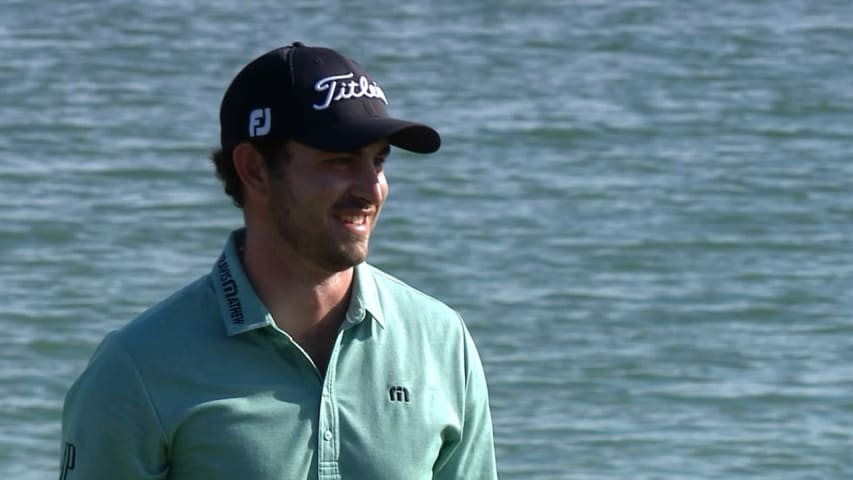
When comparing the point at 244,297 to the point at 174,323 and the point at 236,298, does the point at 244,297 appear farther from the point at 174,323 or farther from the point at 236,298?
the point at 174,323

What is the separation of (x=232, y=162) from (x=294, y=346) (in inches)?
13.0

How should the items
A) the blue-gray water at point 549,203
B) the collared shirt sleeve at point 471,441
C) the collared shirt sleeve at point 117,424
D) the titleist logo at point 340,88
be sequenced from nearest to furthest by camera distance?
the collared shirt sleeve at point 117,424 → the titleist logo at point 340,88 → the collared shirt sleeve at point 471,441 → the blue-gray water at point 549,203

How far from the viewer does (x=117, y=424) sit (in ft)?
10.00

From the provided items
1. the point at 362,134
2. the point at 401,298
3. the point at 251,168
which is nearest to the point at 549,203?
the point at 401,298

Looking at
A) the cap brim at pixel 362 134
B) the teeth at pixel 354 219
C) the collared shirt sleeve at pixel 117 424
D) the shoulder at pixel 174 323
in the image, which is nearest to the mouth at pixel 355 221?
the teeth at pixel 354 219

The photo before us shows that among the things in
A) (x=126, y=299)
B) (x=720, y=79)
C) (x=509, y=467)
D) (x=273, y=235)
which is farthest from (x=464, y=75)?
(x=273, y=235)

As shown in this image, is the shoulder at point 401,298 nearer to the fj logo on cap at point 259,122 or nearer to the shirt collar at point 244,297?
the shirt collar at point 244,297

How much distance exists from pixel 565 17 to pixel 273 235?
43.7 ft

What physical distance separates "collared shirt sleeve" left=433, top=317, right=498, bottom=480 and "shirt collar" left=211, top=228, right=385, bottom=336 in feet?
0.58

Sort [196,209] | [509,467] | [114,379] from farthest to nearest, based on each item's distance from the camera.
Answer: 1. [196,209]
2. [509,467]
3. [114,379]

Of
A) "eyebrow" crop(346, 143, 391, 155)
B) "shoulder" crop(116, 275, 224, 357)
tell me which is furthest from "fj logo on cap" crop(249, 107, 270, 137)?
"shoulder" crop(116, 275, 224, 357)

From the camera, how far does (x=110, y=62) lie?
15.0 meters

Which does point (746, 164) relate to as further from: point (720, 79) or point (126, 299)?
point (126, 299)

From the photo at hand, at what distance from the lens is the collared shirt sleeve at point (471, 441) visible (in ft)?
10.7
